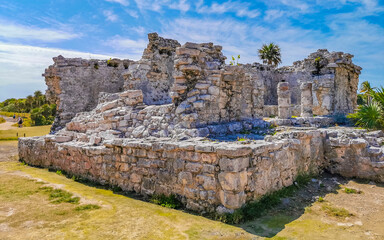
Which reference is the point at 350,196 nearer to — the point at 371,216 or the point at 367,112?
the point at 371,216

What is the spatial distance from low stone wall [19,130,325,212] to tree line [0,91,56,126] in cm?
2486

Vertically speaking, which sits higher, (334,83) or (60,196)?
(334,83)

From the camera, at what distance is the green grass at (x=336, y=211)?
4.57 meters

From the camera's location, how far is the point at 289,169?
575 cm

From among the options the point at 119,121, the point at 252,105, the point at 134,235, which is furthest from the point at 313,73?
the point at 134,235

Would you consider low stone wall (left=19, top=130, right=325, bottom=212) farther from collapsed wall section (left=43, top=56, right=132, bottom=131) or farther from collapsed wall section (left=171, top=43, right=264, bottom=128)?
collapsed wall section (left=43, top=56, right=132, bottom=131)

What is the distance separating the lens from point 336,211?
4668 mm

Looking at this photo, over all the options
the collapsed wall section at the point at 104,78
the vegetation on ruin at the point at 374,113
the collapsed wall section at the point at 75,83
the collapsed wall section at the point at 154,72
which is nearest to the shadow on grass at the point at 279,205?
the vegetation on ruin at the point at 374,113

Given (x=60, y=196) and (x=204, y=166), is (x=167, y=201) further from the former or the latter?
(x=60, y=196)

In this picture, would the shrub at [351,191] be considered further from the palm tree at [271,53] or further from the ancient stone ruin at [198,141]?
the palm tree at [271,53]

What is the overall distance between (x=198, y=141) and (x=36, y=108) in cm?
3326

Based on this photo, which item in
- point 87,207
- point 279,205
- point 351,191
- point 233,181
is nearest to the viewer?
point 233,181

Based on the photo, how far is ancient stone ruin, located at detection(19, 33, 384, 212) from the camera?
472 centimetres

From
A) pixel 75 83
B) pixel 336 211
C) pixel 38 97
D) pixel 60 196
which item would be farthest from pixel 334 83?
pixel 38 97
